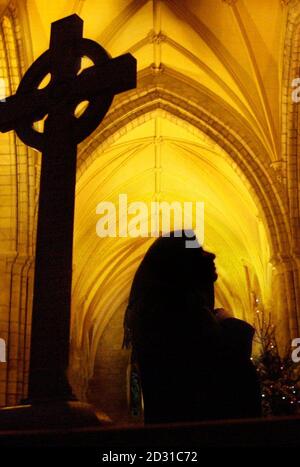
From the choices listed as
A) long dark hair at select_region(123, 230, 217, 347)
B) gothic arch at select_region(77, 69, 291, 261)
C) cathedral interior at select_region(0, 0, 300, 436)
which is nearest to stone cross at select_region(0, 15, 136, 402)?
long dark hair at select_region(123, 230, 217, 347)

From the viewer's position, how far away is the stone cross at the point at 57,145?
226 centimetres

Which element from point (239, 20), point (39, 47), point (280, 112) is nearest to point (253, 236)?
point (280, 112)

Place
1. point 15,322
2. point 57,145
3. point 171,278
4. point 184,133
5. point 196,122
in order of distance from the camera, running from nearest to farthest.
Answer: point 171,278
point 57,145
point 15,322
point 196,122
point 184,133

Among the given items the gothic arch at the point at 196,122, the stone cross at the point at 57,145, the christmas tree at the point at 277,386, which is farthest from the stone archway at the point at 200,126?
the stone cross at the point at 57,145

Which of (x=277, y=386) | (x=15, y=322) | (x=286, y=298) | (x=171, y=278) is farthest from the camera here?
(x=286, y=298)

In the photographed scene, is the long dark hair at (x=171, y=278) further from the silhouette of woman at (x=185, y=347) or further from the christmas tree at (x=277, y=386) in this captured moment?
the christmas tree at (x=277, y=386)

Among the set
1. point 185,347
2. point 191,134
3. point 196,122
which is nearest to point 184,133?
point 191,134

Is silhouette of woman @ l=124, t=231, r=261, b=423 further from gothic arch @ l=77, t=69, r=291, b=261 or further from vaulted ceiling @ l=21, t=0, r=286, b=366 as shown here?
gothic arch @ l=77, t=69, r=291, b=261

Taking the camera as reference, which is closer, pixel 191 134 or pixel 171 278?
pixel 171 278

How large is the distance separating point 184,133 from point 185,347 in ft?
46.5

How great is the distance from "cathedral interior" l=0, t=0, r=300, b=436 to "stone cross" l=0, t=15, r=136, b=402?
318 inches

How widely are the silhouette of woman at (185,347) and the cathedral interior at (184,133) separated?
9.12 meters

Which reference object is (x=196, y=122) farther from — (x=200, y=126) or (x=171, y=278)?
(x=171, y=278)

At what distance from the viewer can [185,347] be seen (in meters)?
1.86
